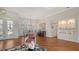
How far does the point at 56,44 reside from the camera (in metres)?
1.94

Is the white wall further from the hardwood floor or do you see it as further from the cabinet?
the cabinet

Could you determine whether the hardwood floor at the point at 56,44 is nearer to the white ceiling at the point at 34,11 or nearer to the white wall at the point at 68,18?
the white wall at the point at 68,18

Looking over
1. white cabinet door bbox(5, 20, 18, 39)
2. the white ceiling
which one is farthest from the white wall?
white cabinet door bbox(5, 20, 18, 39)

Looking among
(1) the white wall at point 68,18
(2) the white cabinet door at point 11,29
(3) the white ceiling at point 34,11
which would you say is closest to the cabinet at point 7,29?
(2) the white cabinet door at point 11,29

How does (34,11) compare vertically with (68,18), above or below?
above

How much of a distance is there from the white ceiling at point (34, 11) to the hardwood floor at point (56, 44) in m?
0.41

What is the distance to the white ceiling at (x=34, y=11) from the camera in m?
1.91

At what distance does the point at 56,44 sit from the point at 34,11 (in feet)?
2.19

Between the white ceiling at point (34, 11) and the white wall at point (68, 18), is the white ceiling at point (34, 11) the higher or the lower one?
the higher one

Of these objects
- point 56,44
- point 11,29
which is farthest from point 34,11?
point 56,44

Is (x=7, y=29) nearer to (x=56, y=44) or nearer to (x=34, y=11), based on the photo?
(x=34, y=11)
